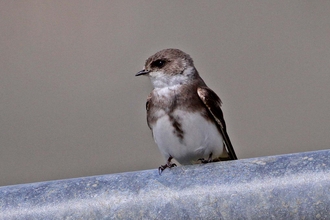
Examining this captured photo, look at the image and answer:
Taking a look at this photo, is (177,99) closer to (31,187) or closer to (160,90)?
(160,90)

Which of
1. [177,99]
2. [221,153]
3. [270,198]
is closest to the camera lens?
[270,198]

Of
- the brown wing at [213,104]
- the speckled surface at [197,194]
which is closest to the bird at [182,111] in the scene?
the brown wing at [213,104]

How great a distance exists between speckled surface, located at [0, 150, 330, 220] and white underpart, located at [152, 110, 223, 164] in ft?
1.94

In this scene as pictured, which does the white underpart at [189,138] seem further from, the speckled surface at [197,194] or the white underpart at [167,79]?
the speckled surface at [197,194]

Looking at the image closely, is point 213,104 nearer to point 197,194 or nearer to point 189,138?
point 189,138

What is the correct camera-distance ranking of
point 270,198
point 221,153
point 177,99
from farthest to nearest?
point 221,153, point 177,99, point 270,198

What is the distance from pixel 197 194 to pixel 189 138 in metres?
0.67

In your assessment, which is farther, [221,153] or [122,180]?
[221,153]

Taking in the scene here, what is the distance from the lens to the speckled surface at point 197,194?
2.30ft

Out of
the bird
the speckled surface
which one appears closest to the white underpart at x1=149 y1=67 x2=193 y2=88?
the bird

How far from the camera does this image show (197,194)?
75 cm

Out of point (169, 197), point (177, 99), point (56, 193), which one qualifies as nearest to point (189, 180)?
point (169, 197)

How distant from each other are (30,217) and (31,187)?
0.20 ft

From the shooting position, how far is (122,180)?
2.57ft
